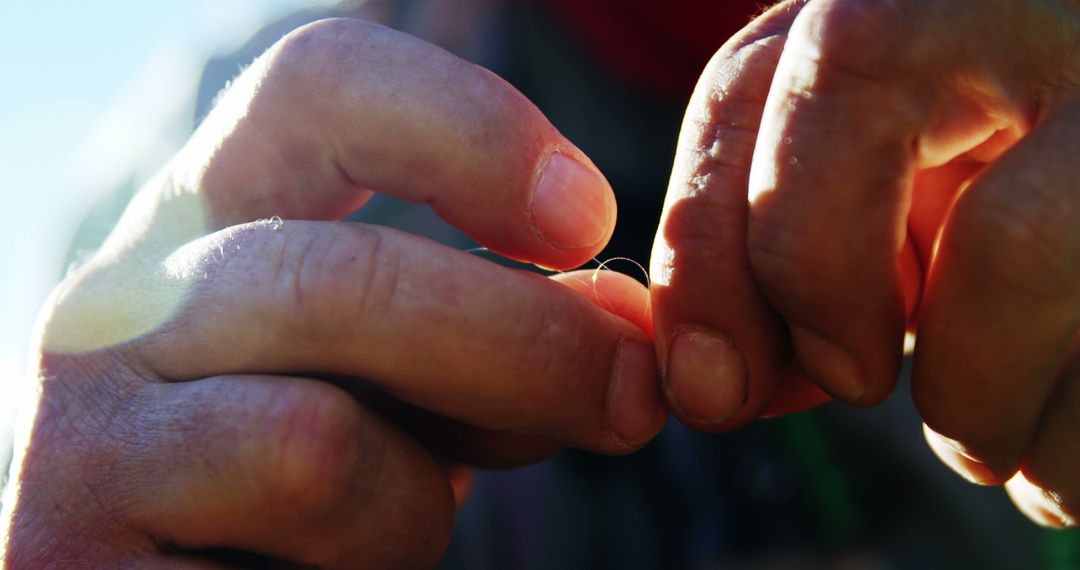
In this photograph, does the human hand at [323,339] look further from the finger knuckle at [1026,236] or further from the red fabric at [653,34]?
the red fabric at [653,34]

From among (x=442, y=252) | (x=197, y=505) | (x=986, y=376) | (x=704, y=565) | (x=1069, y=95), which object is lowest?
(x=704, y=565)

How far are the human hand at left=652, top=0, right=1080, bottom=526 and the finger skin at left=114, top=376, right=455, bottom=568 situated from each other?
45 cm

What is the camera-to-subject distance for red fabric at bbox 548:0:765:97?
2.38m

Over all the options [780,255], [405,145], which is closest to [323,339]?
[405,145]

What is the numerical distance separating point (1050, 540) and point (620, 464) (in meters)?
1.11

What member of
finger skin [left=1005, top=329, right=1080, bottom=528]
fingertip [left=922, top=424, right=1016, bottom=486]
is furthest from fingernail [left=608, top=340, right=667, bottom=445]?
finger skin [left=1005, top=329, right=1080, bottom=528]

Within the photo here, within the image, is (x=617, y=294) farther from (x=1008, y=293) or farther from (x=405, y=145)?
(x=1008, y=293)

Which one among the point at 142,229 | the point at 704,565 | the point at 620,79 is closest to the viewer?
the point at 142,229

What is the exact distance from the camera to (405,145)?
1.10 m

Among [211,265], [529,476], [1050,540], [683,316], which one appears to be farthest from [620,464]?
[211,265]

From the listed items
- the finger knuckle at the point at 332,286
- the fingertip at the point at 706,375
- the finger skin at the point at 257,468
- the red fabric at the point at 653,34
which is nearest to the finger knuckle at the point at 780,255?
the fingertip at the point at 706,375

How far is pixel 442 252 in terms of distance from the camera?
1076mm

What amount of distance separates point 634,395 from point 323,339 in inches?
17.0

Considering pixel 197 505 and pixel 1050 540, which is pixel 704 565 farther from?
pixel 197 505
